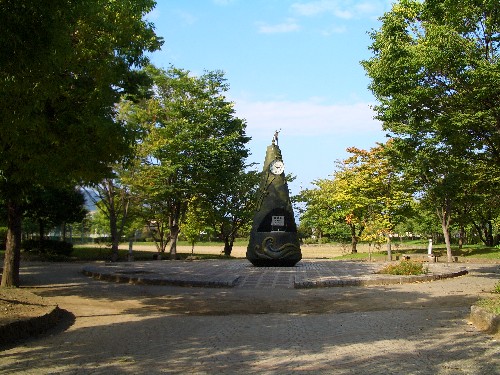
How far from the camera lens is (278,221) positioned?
2092 centimetres

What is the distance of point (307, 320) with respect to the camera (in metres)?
9.31

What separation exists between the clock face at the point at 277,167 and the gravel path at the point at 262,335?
29.1 ft

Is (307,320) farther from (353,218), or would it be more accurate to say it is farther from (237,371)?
(353,218)

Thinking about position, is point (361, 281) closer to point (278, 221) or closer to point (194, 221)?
point (278, 221)

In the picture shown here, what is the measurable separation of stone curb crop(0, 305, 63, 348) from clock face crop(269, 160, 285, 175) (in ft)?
46.1

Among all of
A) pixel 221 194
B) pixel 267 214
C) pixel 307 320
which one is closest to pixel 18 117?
pixel 307 320

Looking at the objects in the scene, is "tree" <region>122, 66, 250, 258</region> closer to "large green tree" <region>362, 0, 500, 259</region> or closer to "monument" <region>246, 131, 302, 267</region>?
"monument" <region>246, 131, 302, 267</region>

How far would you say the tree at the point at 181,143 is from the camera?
2905 cm

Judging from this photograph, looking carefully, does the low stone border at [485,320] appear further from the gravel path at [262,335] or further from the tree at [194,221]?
the tree at [194,221]

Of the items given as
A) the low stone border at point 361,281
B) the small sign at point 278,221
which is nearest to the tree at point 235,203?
the small sign at point 278,221

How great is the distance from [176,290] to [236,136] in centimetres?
1830

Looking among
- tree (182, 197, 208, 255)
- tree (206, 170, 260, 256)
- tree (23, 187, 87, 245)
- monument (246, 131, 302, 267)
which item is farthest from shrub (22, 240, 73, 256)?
monument (246, 131, 302, 267)

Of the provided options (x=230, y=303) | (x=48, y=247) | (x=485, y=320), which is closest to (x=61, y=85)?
(x=230, y=303)

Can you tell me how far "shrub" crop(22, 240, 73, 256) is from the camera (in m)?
29.6
